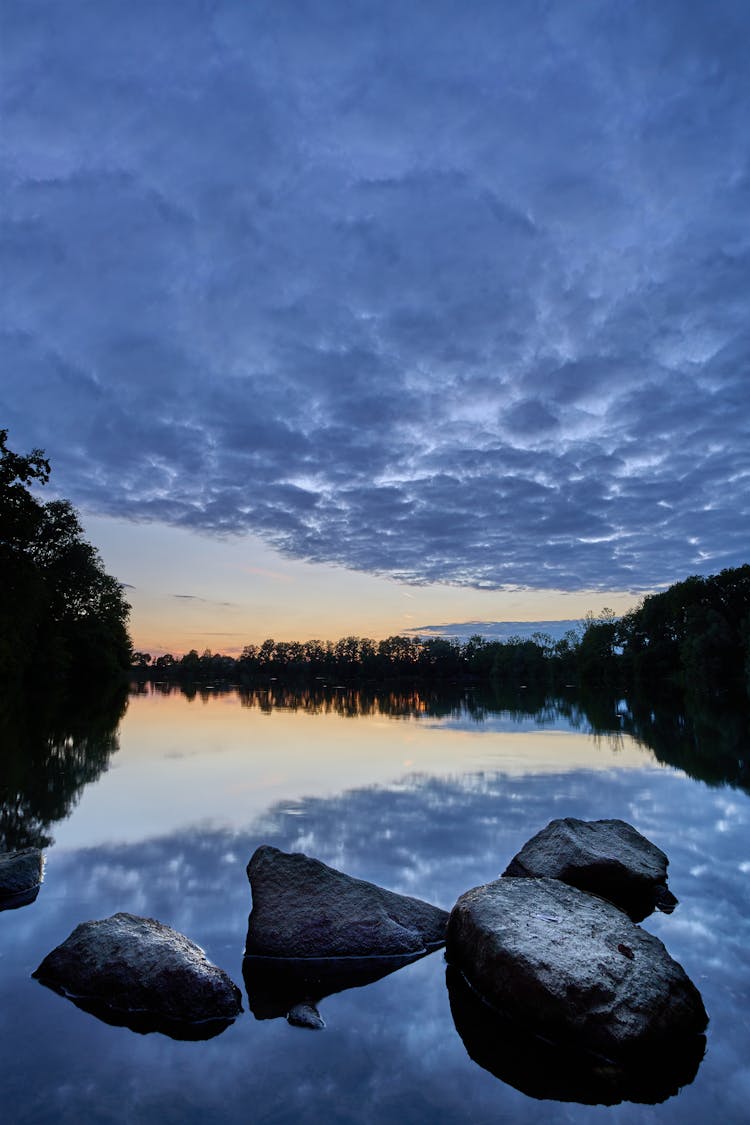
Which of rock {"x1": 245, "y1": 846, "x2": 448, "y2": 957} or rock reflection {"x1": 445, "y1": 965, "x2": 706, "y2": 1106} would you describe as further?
rock {"x1": 245, "y1": 846, "x2": 448, "y2": 957}

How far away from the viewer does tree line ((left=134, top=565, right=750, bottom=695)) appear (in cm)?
6988

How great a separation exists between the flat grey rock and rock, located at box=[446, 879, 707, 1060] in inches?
228

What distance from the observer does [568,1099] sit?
15.7 ft

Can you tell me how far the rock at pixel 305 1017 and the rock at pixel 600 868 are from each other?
3741 millimetres

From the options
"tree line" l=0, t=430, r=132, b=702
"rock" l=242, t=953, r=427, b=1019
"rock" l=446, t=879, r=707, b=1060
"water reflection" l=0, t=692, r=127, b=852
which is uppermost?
"tree line" l=0, t=430, r=132, b=702

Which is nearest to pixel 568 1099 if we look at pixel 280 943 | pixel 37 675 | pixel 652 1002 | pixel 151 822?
pixel 652 1002

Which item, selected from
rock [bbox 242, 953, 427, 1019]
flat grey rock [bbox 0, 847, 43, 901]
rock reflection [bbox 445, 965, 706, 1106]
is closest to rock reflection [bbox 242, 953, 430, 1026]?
rock [bbox 242, 953, 427, 1019]

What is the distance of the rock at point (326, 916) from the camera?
700 centimetres

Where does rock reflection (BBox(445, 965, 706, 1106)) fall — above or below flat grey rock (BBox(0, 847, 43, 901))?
below

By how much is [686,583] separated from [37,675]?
80.3 metres

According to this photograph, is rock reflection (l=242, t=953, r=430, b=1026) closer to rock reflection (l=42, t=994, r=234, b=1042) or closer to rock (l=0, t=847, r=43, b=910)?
rock reflection (l=42, t=994, r=234, b=1042)

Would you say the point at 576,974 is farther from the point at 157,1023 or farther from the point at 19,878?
the point at 19,878

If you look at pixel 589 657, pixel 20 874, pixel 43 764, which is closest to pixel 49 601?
pixel 43 764

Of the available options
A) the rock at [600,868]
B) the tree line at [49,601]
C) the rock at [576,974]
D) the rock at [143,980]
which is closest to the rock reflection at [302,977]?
the rock at [143,980]
